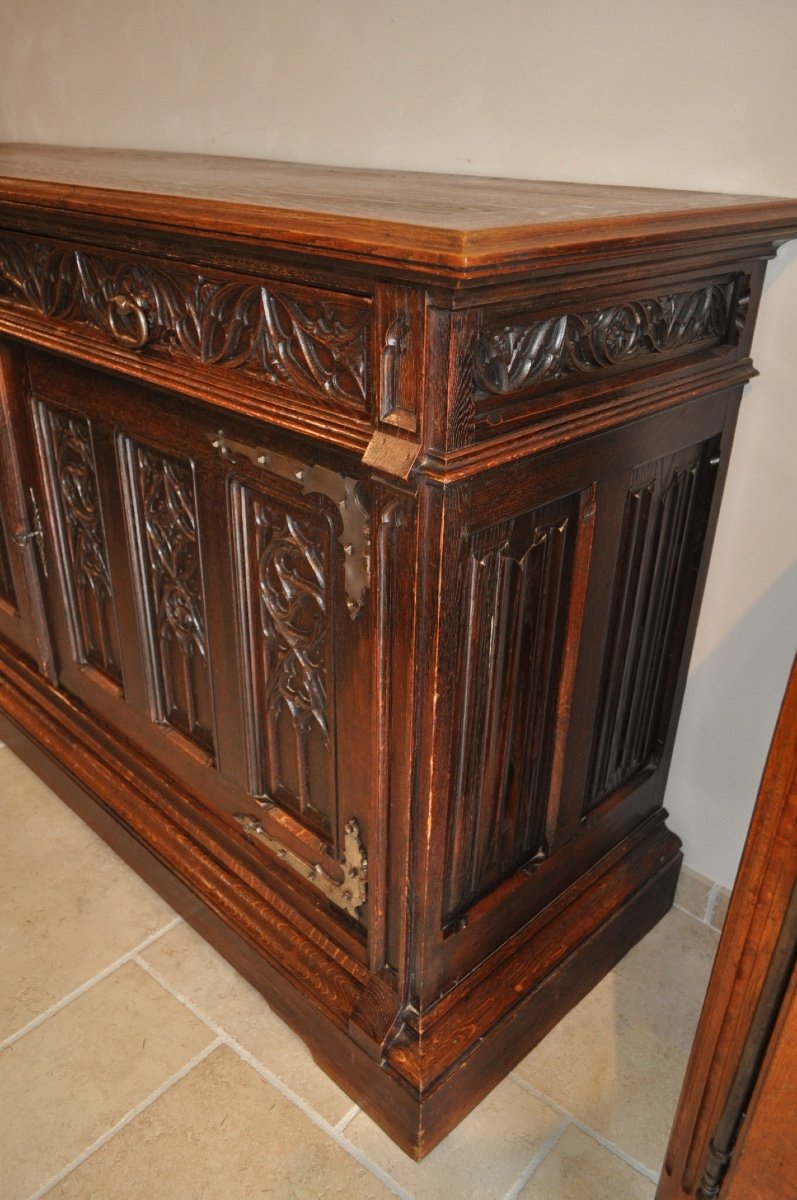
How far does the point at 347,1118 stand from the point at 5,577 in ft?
4.02

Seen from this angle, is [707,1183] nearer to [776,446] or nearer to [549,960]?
[549,960]

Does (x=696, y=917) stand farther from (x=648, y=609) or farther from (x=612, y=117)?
(x=612, y=117)

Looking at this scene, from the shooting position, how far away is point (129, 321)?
1.21 meters

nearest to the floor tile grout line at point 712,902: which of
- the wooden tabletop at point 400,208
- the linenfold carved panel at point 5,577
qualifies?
the wooden tabletop at point 400,208

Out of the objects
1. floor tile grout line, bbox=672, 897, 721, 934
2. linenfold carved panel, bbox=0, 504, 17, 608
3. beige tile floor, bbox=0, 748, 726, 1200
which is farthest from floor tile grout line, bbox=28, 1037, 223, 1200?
linenfold carved panel, bbox=0, 504, 17, 608

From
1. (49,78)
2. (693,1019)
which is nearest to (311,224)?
(693,1019)

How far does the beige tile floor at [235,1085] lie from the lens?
124cm

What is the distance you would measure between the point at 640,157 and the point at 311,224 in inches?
25.2

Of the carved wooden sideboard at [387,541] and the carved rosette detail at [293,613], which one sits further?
the carved rosette detail at [293,613]

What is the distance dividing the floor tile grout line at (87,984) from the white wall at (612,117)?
0.93 metres

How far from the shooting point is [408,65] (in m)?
1.46

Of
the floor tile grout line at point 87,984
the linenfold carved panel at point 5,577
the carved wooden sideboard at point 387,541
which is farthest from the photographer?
the linenfold carved panel at point 5,577

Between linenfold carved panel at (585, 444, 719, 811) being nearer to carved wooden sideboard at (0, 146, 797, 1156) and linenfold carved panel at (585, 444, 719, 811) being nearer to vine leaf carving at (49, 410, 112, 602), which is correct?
carved wooden sideboard at (0, 146, 797, 1156)

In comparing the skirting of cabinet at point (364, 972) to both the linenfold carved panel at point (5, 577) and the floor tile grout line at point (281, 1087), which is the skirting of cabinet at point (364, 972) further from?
the linenfold carved panel at point (5, 577)
